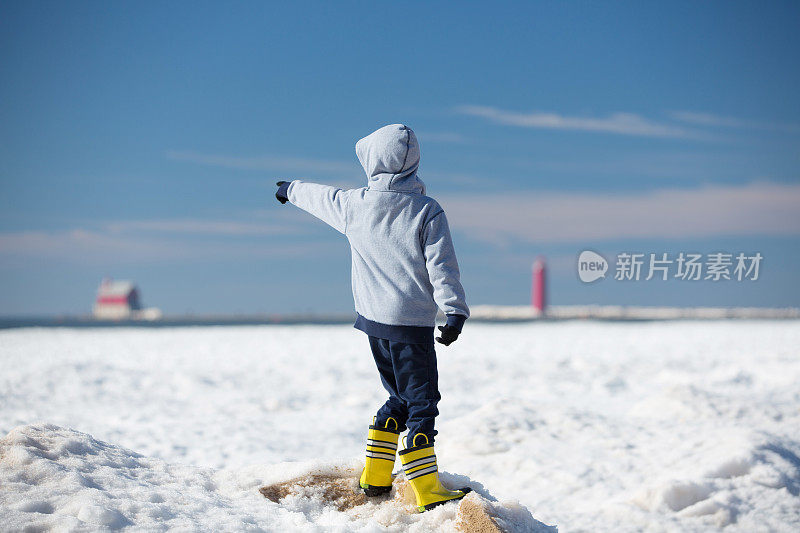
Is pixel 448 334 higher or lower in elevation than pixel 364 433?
higher

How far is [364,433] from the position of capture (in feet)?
19.6

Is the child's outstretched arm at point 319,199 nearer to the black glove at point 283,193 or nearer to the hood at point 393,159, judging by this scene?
the black glove at point 283,193

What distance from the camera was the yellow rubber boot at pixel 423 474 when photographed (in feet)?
9.58

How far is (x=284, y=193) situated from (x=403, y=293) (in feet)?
2.75

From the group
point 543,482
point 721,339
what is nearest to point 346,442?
point 543,482

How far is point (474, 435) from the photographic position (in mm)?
4980

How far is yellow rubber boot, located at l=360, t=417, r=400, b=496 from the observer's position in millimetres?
3090

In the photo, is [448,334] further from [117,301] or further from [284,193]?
[117,301]

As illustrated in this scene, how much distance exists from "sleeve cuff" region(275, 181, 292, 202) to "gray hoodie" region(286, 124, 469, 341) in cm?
37

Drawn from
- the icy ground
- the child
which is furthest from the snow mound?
the child

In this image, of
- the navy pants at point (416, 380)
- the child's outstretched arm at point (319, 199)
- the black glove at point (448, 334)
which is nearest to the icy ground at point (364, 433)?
the navy pants at point (416, 380)

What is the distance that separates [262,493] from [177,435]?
9.79 feet

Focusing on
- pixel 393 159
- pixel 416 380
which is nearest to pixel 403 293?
pixel 416 380

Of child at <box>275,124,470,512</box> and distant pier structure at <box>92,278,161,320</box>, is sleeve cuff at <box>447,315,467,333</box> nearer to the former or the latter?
child at <box>275,124,470,512</box>
